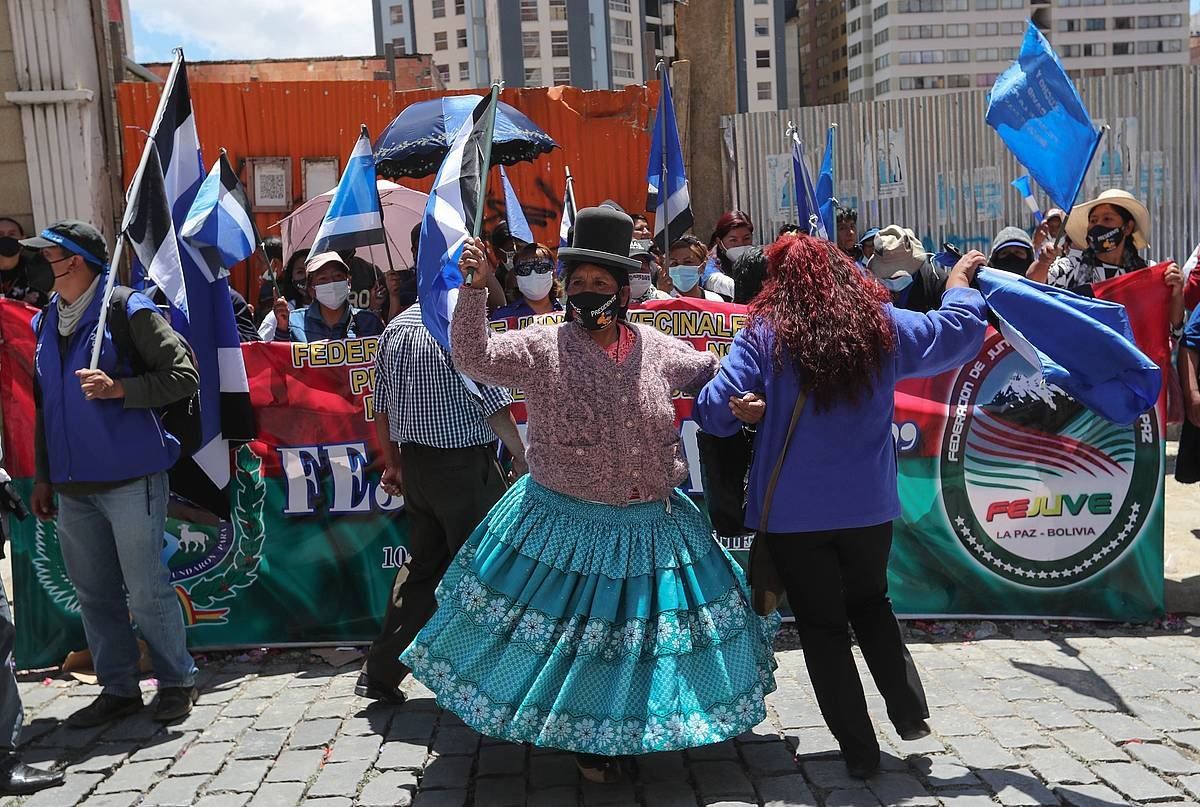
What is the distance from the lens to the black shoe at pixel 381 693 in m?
5.02

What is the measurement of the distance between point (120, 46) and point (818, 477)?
11.3 metres

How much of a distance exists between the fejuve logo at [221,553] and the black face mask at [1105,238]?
4.92 metres

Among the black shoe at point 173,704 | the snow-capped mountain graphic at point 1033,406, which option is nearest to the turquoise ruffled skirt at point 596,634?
the black shoe at point 173,704

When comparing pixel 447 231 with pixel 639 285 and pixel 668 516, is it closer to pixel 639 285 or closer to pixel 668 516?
pixel 668 516

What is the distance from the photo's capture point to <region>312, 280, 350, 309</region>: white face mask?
264 inches

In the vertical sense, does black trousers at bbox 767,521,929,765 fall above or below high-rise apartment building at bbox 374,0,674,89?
below

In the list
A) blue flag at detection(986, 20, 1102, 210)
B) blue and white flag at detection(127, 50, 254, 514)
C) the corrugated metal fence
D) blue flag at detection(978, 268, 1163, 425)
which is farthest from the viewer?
the corrugated metal fence

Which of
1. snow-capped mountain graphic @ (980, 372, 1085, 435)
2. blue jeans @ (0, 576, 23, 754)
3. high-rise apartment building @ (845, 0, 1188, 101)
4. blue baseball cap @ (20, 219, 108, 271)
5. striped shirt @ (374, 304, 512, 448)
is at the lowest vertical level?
blue jeans @ (0, 576, 23, 754)

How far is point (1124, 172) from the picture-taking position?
11.7 metres

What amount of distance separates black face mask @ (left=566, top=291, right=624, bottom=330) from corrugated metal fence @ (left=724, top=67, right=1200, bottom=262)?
27.9ft

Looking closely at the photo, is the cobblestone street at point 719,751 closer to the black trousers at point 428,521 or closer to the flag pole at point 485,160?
the black trousers at point 428,521

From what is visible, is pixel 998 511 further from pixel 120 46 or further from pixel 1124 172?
pixel 120 46

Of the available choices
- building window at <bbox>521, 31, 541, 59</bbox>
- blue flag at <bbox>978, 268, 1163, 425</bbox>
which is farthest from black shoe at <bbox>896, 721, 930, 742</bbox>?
building window at <bbox>521, 31, 541, 59</bbox>

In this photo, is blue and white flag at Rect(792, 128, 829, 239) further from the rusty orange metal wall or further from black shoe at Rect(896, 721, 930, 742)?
the rusty orange metal wall
